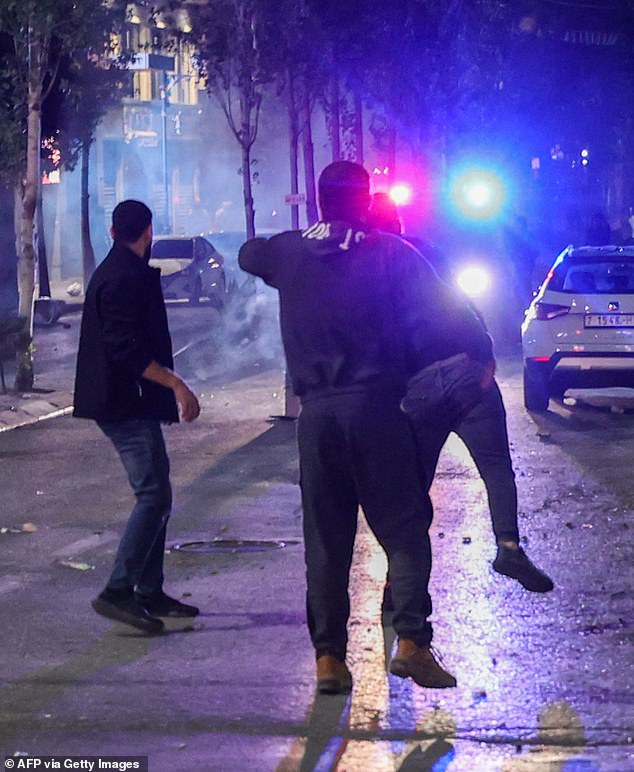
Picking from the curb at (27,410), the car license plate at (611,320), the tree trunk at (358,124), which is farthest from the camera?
the tree trunk at (358,124)

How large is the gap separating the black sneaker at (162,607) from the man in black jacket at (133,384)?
0.18ft

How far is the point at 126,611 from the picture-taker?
6.64 meters

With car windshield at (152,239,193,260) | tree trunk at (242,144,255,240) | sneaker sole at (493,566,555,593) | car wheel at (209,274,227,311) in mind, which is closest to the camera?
sneaker sole at (493,566,555,593)

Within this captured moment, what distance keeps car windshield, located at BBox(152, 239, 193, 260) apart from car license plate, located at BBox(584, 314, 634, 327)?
19606mm

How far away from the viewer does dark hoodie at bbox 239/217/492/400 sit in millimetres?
5312

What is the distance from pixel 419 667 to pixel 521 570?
1510 mm

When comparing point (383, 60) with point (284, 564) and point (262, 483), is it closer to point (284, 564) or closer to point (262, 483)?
point (262, 483)

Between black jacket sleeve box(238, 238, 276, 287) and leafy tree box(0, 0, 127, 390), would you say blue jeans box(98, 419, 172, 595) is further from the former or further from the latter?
leafy tree box(0, 0, 127, 390)

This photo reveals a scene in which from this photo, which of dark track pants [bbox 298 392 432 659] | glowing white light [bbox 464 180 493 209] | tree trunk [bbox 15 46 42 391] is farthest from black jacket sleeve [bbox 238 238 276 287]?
glowing white light [bbox 464 180 493 209]

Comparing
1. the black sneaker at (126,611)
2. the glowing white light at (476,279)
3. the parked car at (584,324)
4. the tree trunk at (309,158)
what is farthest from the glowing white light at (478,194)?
the black sneaker at (126,611)

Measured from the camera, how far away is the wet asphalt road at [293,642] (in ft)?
16.6

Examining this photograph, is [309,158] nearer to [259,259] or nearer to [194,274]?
[194,274]

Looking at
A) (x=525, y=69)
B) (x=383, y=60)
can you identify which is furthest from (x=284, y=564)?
(x=525, y=69)

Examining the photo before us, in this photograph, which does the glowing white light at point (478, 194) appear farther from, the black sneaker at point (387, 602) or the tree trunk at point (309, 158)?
the black sneaker at point (387, 602)
